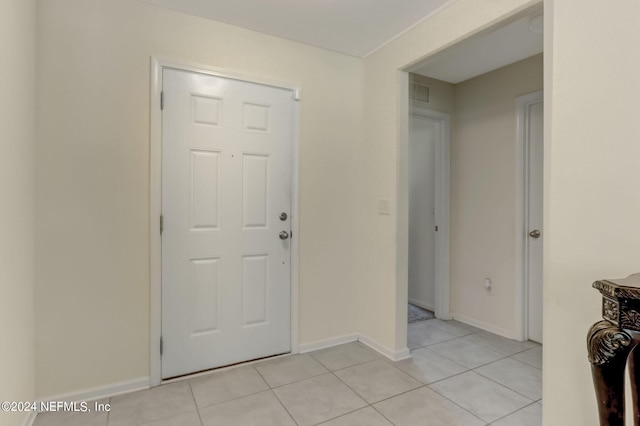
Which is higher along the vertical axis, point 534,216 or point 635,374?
point 534,216

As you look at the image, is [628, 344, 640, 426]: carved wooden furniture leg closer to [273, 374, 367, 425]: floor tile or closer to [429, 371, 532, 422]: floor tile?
[429, 371, 532, 422]: floor tile

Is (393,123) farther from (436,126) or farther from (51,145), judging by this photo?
(51,145)

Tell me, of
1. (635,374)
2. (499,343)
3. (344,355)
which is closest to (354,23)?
(635,374)

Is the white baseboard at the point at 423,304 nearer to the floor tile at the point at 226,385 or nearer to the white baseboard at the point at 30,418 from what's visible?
the floor tile at the point at 226,385

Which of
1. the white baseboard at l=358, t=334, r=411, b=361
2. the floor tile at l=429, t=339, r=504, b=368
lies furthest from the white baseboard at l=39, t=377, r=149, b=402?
the floor tile at l=429, t=339, r=504, b=368

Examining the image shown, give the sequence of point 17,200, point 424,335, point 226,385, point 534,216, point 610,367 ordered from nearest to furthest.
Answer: point 610,367 → point 17,200 → point 226,385 → point 534,216 → point 424,335

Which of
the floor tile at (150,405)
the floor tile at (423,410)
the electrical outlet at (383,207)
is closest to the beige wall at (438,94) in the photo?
the electrical outlet at (383,207)

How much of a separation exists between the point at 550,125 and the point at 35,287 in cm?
270

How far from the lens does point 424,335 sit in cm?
297

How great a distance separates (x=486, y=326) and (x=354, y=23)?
284 centimetres

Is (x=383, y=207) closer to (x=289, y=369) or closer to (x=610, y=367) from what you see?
(x=289, y=369)

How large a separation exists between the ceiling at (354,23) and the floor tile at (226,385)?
2403 millimetres

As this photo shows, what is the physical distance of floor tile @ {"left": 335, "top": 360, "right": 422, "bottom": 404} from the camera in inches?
79.5

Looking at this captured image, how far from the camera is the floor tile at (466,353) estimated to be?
2443 mm
